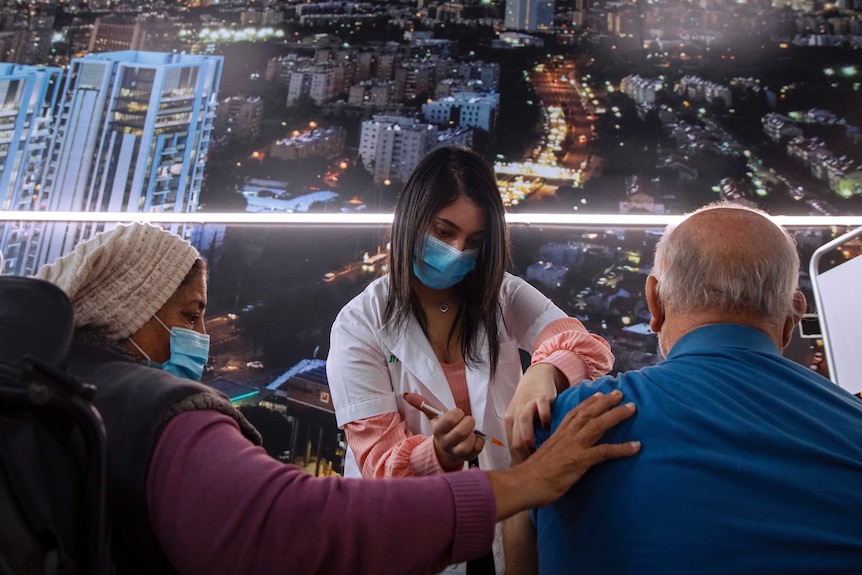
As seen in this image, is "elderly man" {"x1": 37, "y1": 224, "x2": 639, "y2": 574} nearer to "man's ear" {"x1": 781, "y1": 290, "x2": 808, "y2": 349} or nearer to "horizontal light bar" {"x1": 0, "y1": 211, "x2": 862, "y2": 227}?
"man's ear" {"x1": 781, "y1": 290, "x2": 808, "y2": 349}

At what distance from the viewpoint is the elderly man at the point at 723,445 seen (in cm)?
87

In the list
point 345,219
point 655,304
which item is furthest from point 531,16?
point 655,304

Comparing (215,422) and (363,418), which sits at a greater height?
(215,422)

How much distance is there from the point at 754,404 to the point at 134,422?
3.11ft

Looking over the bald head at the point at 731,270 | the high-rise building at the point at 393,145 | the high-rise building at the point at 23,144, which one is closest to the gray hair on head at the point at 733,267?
the bald head at the point at 731,270

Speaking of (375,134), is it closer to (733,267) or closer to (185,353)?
(185,353)

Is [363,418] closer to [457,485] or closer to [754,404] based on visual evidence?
[457,485]

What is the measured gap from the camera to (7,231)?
3.26 m

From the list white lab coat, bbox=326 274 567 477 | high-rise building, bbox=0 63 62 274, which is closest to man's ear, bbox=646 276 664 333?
white lab coat, bbox=326 274 567 477

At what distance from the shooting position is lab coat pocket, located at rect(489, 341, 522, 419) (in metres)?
1.88


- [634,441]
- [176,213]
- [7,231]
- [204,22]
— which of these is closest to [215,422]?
[634,441]

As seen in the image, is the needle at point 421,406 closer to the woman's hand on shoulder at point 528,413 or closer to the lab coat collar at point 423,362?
the woman's hand on shoulder at point 528,413

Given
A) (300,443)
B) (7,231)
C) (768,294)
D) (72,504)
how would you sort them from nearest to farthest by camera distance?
(72,504)
(768,294)
(300,443)
(7,231)

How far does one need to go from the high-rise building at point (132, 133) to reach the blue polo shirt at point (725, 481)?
2919 millimetres
